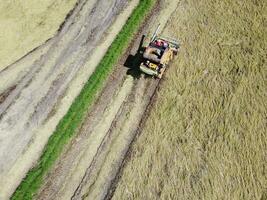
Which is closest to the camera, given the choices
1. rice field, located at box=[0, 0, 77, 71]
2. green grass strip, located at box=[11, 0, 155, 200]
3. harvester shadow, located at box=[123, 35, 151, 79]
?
green grass strip, located at box=[11, 0, 155, 200]

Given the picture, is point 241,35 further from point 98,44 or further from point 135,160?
point 135,160

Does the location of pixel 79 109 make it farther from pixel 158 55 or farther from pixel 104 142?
pixel 158 55

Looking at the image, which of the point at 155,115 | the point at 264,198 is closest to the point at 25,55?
the point at 155,115

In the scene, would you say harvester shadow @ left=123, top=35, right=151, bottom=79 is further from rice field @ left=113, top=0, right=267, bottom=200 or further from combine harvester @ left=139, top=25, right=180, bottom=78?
rice field @ left=113, top=0, right=267, bottom=200

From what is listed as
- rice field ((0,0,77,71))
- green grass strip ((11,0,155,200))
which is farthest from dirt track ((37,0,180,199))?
rice field ((0,0,77,71))

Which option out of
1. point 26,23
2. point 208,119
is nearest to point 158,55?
point 208,119

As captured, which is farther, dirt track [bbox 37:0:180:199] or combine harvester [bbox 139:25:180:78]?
combine harvester [bbox 139:25:180:78]

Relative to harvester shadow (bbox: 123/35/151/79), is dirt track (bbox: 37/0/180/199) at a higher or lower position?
lower
